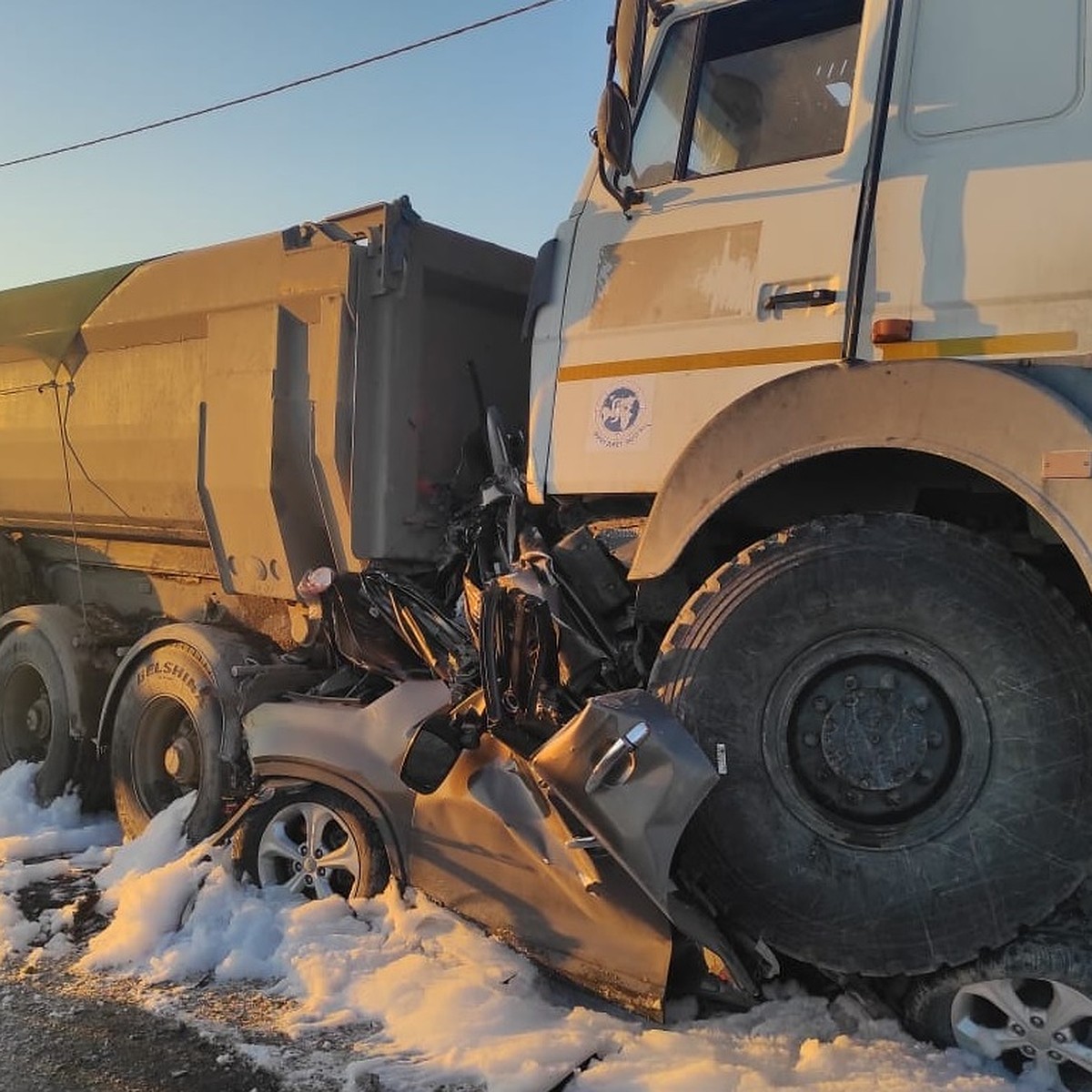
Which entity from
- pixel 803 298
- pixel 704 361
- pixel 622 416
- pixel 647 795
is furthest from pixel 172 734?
pixel 803 298

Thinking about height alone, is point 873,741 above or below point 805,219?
below

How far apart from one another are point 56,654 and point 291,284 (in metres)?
2.55

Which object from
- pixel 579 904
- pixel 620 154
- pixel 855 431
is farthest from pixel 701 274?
pixel 579 904

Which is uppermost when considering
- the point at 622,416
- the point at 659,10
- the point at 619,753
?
the point at 659,10

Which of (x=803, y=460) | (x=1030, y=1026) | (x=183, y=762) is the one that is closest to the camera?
(x=1030, y=1026)

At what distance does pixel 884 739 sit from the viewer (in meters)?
3.00

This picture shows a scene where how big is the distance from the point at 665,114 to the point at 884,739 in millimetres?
2237

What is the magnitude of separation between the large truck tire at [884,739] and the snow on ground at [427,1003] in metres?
0.28

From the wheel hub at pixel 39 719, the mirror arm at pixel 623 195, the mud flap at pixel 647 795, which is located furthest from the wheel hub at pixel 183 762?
the mirror arm at pixel 623 195

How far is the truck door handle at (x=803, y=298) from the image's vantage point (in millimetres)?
3242

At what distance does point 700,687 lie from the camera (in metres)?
3.21

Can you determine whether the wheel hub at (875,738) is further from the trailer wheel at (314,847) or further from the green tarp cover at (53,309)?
the green tarp cover at (53,309)

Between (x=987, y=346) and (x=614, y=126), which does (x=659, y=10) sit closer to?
(x=614, y=126)

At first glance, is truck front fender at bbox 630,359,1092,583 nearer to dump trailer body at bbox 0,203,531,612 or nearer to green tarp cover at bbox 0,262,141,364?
dump trailer body at bbox 0,203,531,612
